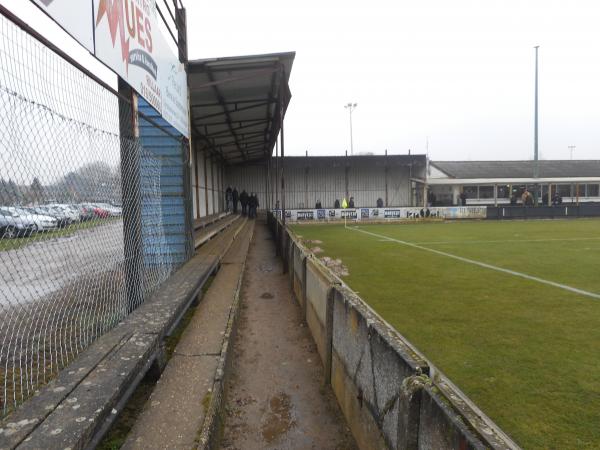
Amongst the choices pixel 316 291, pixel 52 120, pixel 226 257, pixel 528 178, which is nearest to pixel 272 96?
pixel 226 257

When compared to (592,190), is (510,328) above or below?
below

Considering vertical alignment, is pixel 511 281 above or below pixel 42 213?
below

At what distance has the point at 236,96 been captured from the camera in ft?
35.9

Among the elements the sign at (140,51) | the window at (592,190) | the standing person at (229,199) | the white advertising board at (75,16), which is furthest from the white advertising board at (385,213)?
the white advertising board at (75,16)

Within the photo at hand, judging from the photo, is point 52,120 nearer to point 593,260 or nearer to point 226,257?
point 226,257

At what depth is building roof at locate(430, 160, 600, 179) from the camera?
33.1m

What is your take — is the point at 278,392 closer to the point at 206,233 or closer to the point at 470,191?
the point at 206,233

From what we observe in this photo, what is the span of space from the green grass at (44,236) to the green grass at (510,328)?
369 cm

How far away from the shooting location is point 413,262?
1057 centimetres

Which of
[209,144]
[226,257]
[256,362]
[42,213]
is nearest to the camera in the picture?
[42,213]

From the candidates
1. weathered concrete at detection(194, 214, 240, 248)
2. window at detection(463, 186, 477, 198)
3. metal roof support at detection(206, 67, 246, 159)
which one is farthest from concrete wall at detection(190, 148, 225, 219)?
window at detection(463, 186, 477, 198)

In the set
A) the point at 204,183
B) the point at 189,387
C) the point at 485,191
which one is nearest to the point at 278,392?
the point at 189,387

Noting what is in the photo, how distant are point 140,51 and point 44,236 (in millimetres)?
2643

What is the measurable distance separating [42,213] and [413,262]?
939 cm
